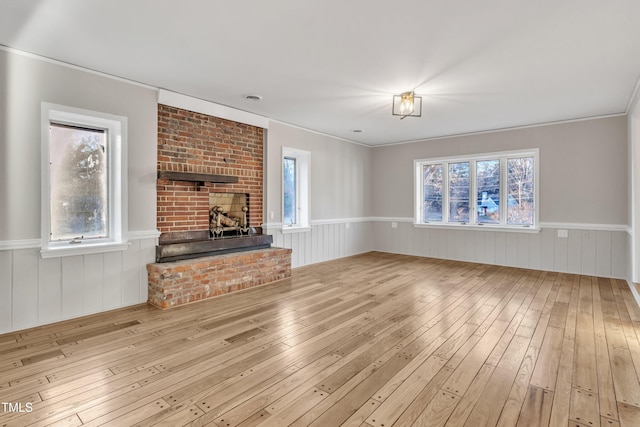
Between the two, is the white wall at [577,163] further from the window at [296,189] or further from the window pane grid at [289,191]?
the window pane grid at [289,191]

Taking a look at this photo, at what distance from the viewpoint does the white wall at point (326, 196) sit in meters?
5.77

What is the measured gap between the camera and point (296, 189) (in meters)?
6.56

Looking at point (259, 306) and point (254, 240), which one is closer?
point (259, 306)

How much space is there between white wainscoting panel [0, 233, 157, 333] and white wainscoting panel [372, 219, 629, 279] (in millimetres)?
5536

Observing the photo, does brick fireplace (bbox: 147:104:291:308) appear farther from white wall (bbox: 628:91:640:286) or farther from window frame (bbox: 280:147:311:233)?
white wall (bbox: 628:91:640:286)

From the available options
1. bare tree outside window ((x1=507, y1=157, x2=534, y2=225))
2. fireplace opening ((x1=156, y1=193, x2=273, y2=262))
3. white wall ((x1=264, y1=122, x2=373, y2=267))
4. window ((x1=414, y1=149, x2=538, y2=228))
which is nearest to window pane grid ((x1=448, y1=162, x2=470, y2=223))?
window ((x1=414, y1=149, x2=538, y2=228))

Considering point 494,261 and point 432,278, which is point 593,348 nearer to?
point 432,278

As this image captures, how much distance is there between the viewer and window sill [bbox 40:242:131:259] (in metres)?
3.32

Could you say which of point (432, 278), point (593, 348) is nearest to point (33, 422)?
point (593, 348)

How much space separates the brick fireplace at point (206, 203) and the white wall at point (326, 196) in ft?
1.05

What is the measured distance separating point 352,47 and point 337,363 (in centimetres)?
282

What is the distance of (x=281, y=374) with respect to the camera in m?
2.35

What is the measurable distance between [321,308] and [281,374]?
1519mm

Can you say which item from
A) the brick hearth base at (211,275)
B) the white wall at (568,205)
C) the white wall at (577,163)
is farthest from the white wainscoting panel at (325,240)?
the white wall at (577,163)
